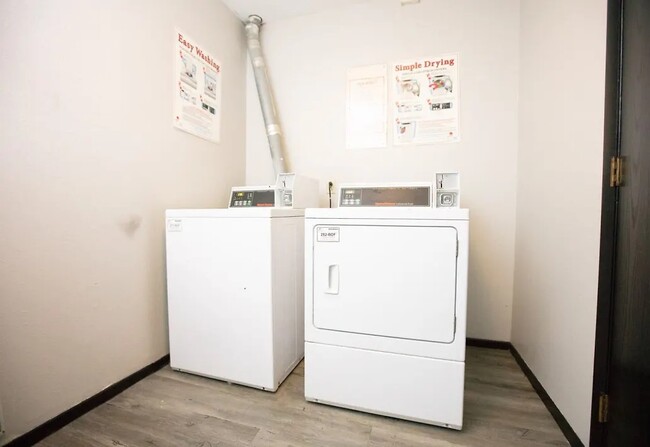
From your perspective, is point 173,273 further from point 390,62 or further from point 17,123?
point 390,62

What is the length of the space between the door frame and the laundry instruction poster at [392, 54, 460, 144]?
1021mm

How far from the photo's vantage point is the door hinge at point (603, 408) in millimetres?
968

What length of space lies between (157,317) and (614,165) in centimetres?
227

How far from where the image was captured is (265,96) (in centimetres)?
222

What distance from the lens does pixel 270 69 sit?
7.76 feet

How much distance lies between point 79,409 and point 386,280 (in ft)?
4.97

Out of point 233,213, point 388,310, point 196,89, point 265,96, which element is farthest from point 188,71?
point 388,310

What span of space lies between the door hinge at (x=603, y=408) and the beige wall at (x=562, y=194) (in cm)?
5

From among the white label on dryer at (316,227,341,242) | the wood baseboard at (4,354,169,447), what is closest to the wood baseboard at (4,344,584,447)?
the wood baseboard at (4,354,169,447)

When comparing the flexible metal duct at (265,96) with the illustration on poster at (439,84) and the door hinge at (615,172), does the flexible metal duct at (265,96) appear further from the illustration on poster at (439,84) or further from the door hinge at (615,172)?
the door hinge at (615,172)

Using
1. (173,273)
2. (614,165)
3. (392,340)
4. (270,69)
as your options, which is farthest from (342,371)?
(270,69)

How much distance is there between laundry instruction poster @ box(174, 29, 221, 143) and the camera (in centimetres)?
173

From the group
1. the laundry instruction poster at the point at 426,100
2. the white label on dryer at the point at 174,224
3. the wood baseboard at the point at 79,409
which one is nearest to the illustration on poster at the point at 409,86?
the laundry instruction poster at the point at 426,100

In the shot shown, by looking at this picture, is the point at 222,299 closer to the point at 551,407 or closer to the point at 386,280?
the point at 386,280
